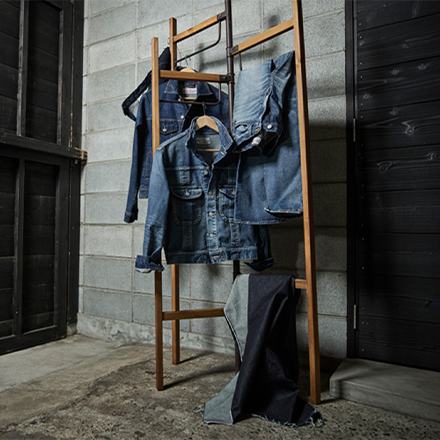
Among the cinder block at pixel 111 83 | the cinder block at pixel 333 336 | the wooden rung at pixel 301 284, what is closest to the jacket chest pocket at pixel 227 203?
the wooden rung at pixel 301 284

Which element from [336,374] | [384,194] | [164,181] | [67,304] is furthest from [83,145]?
[336,374]

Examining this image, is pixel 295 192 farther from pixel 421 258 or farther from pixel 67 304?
pixel 67 304

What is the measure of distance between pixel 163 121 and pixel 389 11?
1.21 metres

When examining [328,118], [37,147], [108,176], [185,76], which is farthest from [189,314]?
[37,147]

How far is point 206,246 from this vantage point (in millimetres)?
1645

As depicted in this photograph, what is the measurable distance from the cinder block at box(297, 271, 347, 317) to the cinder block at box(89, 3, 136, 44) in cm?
201

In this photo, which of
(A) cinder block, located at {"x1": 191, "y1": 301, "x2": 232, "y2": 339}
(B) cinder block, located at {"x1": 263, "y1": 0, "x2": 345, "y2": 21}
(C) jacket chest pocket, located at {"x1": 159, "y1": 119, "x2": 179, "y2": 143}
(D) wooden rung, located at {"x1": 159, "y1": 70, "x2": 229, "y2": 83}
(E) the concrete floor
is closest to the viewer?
(E) the concrete floor

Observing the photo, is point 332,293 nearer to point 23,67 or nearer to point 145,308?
point 145,308

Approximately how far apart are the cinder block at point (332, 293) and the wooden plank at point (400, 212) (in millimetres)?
269

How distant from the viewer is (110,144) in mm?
2500

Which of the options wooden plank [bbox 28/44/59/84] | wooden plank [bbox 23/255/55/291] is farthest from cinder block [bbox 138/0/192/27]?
wooden plank [bbox 23/255/55/291]

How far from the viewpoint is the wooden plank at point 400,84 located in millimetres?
1630

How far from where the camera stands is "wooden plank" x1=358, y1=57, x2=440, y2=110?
163 cm

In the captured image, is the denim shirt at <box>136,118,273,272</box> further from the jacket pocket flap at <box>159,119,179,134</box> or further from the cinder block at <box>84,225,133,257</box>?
the cinder block at <box>84,225,133,257</box>
